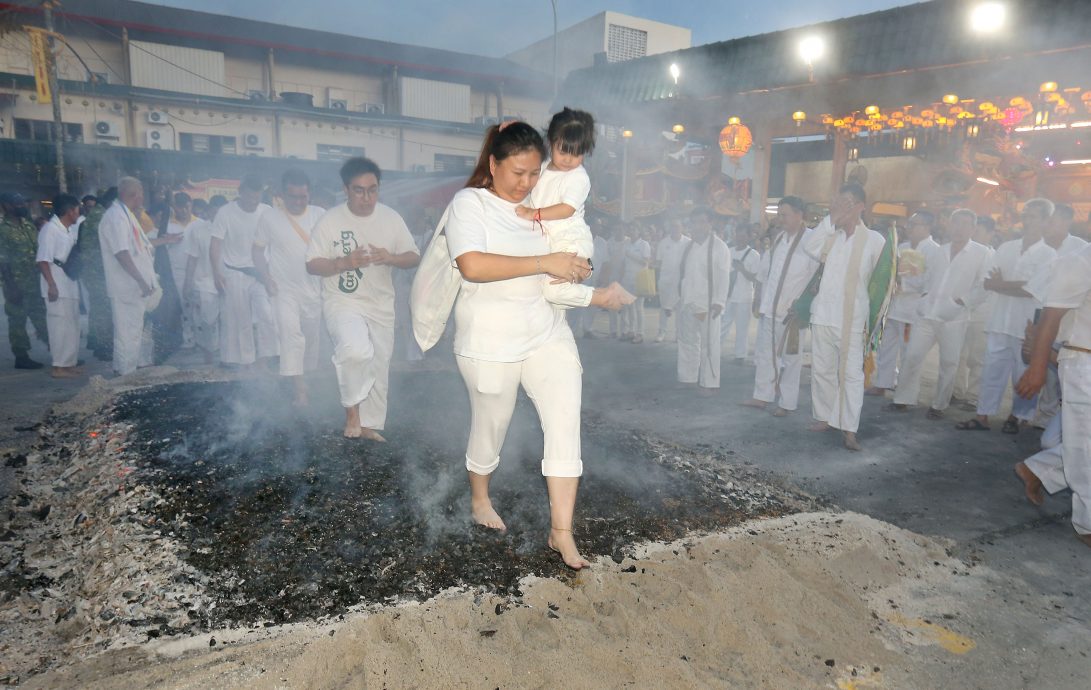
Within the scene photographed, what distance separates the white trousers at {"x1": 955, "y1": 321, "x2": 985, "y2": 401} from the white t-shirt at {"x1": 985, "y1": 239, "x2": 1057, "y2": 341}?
930mm

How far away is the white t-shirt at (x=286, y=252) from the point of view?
6016 millimetres

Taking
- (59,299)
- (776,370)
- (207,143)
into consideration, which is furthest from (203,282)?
(207,143)

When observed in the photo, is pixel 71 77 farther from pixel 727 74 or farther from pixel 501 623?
pixel 501 623

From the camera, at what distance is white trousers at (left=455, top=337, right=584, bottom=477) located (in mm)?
3025

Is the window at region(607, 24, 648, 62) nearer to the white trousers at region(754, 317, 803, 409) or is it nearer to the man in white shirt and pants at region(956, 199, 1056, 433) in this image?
the man in white shirt and pants at region(956, 199, 1056, 433)

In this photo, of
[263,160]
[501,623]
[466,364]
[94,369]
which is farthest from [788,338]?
[263,160]

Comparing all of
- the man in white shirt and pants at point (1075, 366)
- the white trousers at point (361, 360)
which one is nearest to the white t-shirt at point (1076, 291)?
the man in white shirt and pants at point (1075, 366)

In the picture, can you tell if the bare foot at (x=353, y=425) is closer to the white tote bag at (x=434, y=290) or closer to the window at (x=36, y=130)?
the white tote bag at (x=434, y=290)

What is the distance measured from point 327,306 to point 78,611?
2562 millimetres

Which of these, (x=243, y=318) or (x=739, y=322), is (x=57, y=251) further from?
(x=739, y=322)

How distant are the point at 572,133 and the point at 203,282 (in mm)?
6481

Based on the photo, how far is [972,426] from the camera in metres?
6.02

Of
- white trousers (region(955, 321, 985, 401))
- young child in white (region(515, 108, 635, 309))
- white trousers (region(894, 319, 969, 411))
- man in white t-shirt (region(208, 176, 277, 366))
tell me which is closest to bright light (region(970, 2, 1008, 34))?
white trousers (region(955, 321, 985, 401))

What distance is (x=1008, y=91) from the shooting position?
9.90m
